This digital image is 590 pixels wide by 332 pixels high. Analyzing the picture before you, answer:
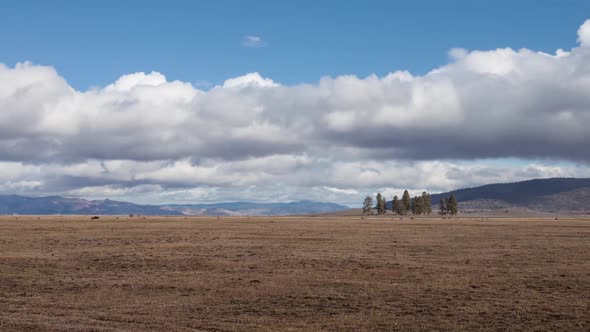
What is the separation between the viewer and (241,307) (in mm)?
24656

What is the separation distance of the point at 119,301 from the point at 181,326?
6780 millimetres

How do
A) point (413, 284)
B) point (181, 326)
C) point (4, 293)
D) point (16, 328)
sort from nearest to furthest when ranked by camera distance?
point (16, 328) → point (181, 326) → point (4, 293) → point (413, 284)

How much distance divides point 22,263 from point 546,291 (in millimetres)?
34222

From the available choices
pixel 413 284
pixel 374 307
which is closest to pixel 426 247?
pixel 413 284

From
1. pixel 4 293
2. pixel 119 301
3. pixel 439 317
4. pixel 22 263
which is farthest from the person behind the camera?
pixel 22 263

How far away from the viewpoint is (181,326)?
20484 millimetres

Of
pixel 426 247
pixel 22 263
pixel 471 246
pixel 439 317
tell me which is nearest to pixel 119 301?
pixel 439 317

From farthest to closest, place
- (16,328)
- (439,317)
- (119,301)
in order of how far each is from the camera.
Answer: (119,301) < (439,317) < (16,328)

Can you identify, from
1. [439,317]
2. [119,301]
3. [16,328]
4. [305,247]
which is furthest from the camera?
[305,247]

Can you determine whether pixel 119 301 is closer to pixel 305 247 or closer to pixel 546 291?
pixel 546 291

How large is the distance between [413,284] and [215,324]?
13.4 metres

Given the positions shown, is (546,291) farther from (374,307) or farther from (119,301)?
(119,301)

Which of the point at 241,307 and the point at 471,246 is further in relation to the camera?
the point at 471,246

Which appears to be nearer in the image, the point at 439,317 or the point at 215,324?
the point at 215,324
